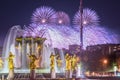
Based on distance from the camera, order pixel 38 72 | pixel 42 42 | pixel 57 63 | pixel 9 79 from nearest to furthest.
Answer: pixel 9 79 < pixel 38 72 < pixel 57 63 < pixel 42 42

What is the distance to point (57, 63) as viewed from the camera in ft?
211

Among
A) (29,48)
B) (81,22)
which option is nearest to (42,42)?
(29,48)

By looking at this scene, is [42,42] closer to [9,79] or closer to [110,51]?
[9,79]

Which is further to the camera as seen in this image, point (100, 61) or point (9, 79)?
point (100, 61)

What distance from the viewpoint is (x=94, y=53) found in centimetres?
12044

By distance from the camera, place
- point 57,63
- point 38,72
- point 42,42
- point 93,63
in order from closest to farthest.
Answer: point 38,72
point 57,63
point 42,42
point 93,63

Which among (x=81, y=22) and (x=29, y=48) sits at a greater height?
(x=81, y=22)

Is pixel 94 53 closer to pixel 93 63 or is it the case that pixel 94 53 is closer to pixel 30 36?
pixel 93 63

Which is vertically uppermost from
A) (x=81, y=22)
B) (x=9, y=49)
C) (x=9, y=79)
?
(x=81, y=22)

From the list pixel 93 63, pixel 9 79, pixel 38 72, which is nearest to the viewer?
pixel 9 79

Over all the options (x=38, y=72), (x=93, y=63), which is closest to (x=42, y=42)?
(x=38, y=72)

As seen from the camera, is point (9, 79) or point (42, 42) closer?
point (9, 79)

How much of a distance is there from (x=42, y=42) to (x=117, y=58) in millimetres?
53868

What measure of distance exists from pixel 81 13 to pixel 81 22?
2053mm
